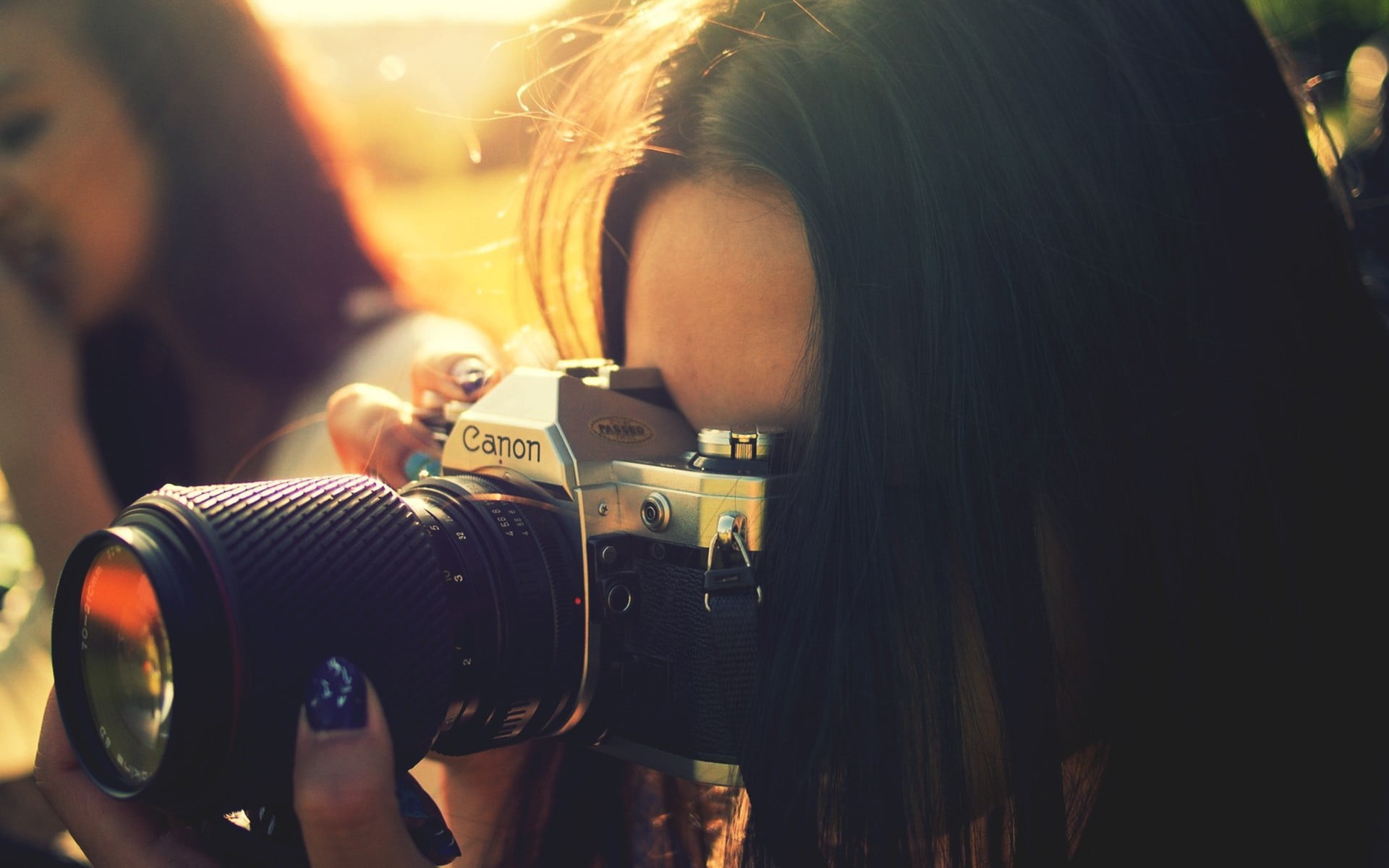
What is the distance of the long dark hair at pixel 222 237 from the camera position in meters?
1.23

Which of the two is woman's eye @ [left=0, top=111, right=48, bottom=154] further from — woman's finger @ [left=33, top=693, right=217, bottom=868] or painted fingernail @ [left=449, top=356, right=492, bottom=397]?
woman's finger @ [left=33, top=693, right=217, bottom=868]

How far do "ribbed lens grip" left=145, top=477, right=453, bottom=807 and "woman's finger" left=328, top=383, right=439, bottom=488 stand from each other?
1.08ft

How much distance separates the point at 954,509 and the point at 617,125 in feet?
1.19

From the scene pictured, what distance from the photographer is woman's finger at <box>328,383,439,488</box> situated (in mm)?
871

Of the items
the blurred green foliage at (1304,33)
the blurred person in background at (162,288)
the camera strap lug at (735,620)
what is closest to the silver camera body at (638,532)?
the camera strap lug at (735,620)

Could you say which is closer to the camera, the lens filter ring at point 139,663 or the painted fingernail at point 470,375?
the lens filter ring at point 139,663

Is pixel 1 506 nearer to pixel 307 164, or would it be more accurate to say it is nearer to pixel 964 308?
pixel 307 164

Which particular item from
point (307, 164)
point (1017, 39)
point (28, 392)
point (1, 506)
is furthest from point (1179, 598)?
point (1, 506)

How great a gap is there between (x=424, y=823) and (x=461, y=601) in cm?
12

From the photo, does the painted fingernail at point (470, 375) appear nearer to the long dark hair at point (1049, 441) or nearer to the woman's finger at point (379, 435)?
the woman's finger at point (379, 435)

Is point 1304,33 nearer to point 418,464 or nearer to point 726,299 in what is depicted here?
point 726,299

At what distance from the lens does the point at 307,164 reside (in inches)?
52.1

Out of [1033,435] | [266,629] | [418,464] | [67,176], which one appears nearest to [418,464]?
[418,464]

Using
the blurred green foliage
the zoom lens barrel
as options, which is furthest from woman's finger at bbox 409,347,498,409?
the blurred green foliage
